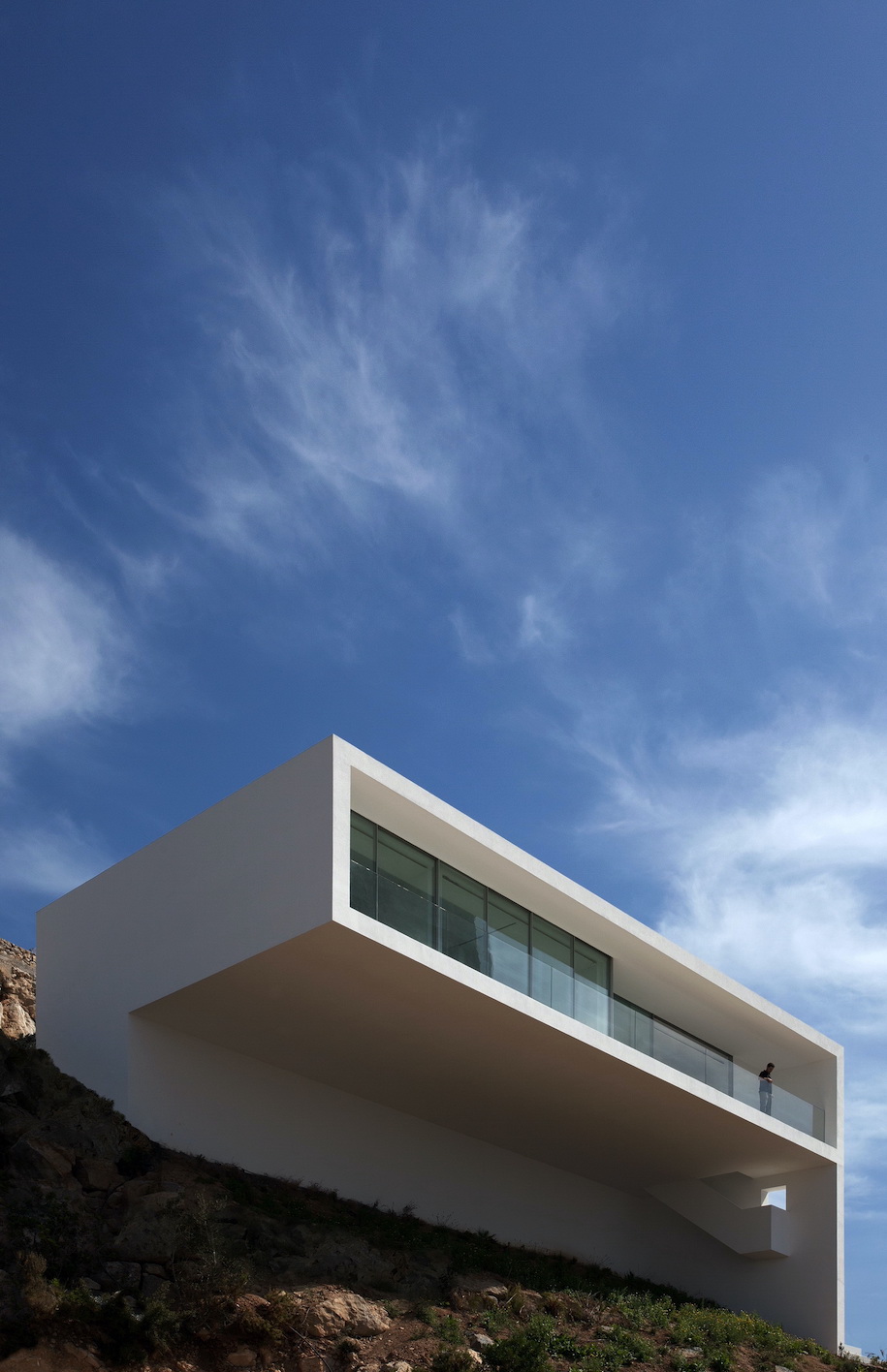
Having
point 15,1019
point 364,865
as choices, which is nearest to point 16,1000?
point 15,1019

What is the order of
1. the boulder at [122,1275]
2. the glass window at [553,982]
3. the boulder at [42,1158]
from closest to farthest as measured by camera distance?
the boulder at [122,1275]
the boulder at [42,1158]
the glass window at [553,982]

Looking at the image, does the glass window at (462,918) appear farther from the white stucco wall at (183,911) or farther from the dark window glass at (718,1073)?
the dark window glass at (718,1073)

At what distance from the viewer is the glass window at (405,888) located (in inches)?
720

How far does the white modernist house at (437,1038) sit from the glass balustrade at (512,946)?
0.17 feet

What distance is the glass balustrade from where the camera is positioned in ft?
61.1

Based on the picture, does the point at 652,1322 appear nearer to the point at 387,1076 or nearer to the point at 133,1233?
the point at 387,1076

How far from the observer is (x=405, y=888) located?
18.9m

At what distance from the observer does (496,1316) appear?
17.8 meters

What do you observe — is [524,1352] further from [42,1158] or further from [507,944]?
[42,1158]

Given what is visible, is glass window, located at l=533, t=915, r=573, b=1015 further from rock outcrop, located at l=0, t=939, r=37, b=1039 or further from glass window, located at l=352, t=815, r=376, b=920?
rock outcrop, located at l=0, t=939, r=37, b=1039

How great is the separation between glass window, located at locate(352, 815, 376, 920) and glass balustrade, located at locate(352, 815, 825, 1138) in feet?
0.04

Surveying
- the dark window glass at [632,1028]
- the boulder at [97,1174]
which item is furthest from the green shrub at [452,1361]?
the dark window glass at [632,1028]

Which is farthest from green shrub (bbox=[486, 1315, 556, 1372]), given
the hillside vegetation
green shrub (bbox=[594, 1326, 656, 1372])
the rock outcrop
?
the rock outcrop

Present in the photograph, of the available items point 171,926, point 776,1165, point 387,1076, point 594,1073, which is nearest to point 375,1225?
point 387,1076
